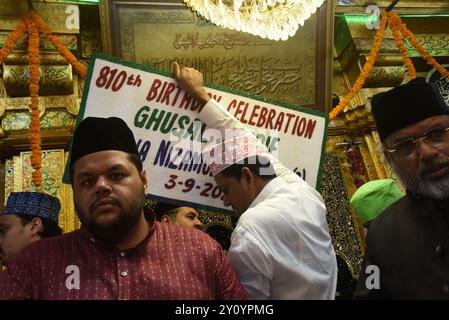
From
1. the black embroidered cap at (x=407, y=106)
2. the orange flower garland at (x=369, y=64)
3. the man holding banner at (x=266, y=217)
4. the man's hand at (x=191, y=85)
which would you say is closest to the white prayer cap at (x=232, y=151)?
the man holding banner at (x=266, y=217)

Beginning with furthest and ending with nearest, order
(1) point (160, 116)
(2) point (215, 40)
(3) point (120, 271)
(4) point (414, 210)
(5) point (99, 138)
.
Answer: (2) point (215, 40), (1) point (160, 116), (4) point (414, 210), (5) point (99, 138), (3) point (120, 271)

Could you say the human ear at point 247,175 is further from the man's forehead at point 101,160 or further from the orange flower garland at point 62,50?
the orange flower garland at point 62,50

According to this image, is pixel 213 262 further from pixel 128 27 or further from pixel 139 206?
pixel 128 27

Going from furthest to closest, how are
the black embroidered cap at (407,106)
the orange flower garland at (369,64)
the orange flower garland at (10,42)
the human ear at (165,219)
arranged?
the orange flower garland at (369,64), the human ear at (165,219), the orange flower garland at (10,42), the black embroidered cap at (407,106)

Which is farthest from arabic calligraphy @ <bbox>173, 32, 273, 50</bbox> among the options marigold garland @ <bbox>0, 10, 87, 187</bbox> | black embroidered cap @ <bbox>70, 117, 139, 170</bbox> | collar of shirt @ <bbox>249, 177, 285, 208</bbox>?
black embroidered cap @ <bbox>70, 117, 139, 170</bbox>

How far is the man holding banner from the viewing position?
53.9 inches

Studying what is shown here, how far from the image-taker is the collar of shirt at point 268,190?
63.9 inches

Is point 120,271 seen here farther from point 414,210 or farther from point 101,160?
point 414,210

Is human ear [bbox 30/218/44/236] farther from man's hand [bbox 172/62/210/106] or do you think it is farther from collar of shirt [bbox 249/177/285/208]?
collar of shirt [bbox 249/177/285/208]

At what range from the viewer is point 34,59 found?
2529mm

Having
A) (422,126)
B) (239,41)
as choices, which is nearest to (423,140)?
(422,126)

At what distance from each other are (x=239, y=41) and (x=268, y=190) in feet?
6.41

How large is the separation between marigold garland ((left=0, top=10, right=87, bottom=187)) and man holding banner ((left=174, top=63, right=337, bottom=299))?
37.1 inches

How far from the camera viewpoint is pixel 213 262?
3.86ft
